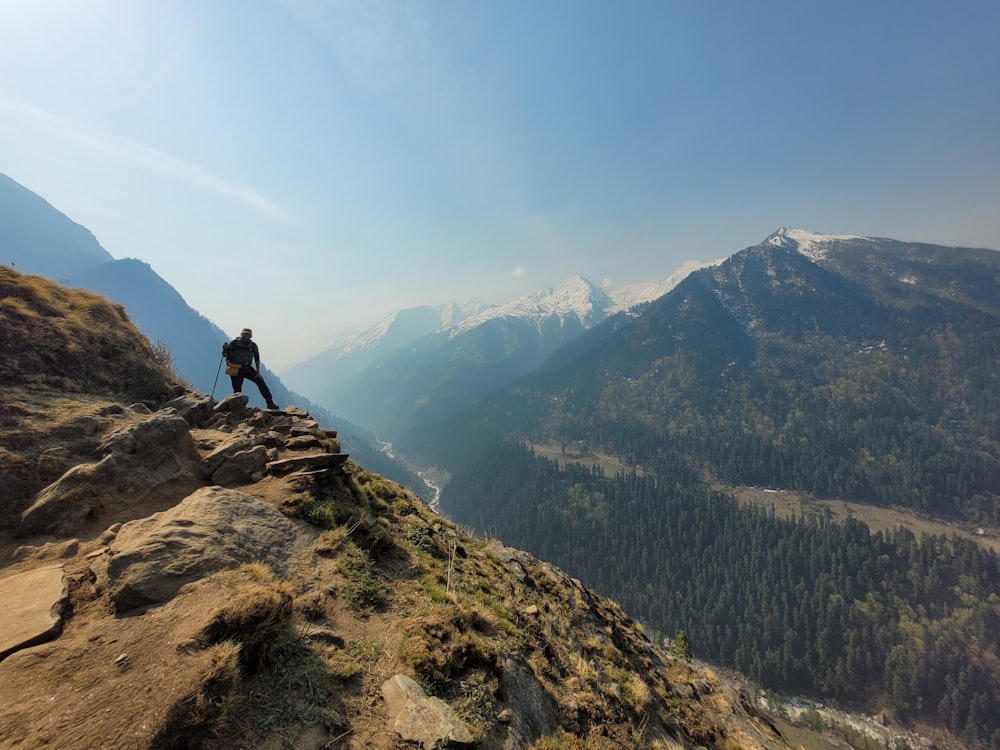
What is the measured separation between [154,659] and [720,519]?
197m

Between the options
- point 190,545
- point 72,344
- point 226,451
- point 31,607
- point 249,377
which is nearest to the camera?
point 31,607

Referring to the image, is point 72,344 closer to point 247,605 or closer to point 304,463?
point 304,463

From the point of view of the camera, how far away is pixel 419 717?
6.38 meters

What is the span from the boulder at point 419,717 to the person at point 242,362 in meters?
13.6

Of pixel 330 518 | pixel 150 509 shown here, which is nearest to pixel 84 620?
pixel 150 509

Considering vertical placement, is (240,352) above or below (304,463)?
above

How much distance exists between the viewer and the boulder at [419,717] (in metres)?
6.12

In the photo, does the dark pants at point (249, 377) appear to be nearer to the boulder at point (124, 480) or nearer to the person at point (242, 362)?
the person at point (242, 362)

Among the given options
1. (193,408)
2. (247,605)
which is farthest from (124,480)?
(247,605)

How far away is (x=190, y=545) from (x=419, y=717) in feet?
17.0

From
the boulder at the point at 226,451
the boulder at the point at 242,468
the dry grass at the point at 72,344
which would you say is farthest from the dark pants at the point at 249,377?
the boulder at the point at 242,468

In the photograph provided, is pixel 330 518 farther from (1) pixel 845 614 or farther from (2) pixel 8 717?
(1) pixel 845 614

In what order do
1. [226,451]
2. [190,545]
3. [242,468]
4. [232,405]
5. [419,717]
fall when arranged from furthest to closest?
[232,405]
[226,451]
[242,468]
[190,545]
[419,717]

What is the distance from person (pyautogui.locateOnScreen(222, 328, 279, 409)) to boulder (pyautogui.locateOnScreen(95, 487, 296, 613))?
29.5 feet
